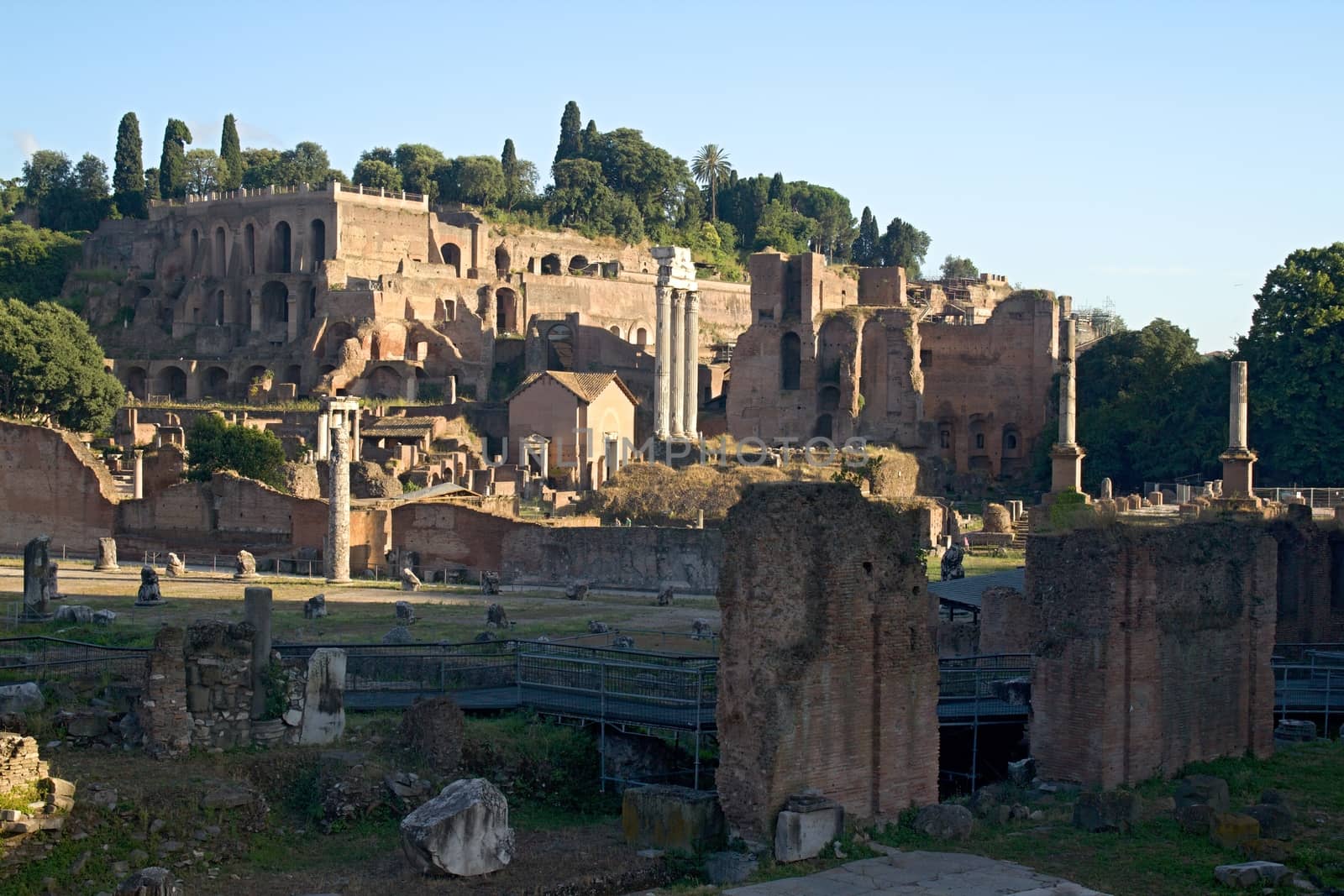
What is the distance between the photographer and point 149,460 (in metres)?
47.2

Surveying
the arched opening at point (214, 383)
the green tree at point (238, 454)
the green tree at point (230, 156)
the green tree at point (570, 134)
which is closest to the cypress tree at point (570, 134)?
the green tree at point (570, 134)

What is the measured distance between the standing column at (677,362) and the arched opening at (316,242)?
2203cm

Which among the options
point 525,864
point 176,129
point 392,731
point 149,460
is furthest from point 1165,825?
point 176,129

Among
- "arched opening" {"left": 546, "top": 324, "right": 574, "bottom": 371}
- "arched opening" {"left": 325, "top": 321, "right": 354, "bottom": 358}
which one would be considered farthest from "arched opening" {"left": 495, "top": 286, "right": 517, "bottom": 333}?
"arched opening" {"left": 325, "top": 321, "right": 354, "bottom": 358}

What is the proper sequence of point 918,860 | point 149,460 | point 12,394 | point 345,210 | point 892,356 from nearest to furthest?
point 918,860, point 149,460, point 12,394, point 892,356, point 345,210

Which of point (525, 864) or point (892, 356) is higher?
point (892, 356)

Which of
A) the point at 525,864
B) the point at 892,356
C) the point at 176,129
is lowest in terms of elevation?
the point at 525,864

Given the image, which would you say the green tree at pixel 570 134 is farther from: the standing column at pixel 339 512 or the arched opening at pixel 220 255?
the standing column at pixel 339 512

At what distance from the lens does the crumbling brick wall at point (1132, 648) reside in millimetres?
18391

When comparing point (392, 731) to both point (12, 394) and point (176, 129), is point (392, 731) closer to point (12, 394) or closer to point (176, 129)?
point (12, 394)

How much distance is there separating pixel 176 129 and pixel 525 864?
8020 cm

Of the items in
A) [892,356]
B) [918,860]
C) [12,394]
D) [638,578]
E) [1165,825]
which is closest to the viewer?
[918,860]

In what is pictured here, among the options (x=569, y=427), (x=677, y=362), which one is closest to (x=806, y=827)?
(x=569, y=427)

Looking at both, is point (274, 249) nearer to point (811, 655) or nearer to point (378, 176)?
point (378, 176)
